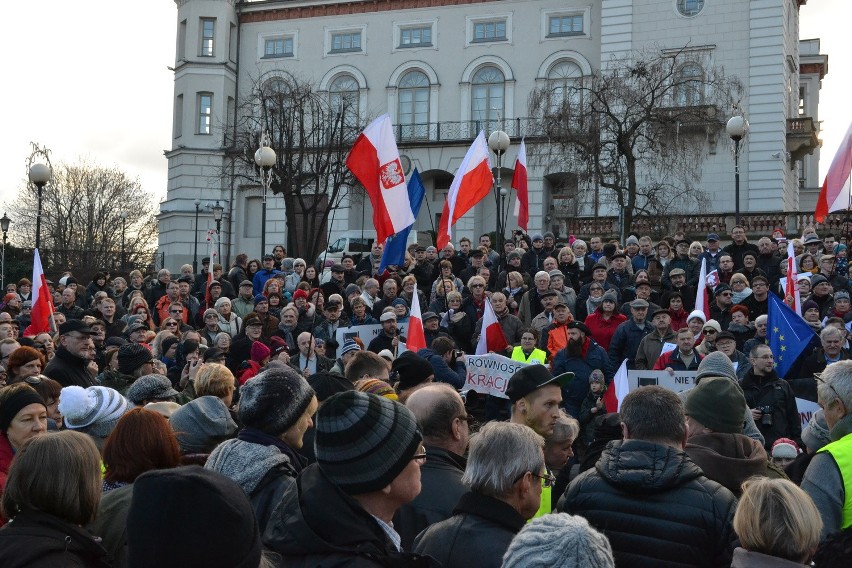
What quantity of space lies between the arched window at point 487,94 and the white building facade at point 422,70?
0.06 m

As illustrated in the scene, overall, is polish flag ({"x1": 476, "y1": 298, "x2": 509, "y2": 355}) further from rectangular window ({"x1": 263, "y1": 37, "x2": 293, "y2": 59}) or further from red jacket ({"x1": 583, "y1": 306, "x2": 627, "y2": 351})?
rectangular window ({"x1": 263, "y1": 37, "x2": 293, "y2": 59})

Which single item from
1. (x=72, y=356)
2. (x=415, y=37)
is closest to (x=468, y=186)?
(x=72, y=356)

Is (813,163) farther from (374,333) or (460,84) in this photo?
(374,333)

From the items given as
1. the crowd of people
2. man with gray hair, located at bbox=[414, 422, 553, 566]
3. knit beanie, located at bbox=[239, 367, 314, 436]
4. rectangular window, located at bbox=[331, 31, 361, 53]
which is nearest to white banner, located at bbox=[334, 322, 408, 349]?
the crowd of people

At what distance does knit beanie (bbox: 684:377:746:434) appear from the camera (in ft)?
15.8

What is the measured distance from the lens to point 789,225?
32688 mm

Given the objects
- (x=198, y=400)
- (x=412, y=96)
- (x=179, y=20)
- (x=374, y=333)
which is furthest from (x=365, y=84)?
(x=198, y=400)

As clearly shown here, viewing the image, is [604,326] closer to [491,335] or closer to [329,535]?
[491,335]

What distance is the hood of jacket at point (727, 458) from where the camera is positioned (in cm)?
462

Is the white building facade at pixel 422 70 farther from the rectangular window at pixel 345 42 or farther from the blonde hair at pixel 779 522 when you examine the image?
the blonde hair at pixel 779 522

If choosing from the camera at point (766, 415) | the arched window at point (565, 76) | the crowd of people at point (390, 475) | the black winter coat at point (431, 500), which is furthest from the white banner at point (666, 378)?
the arched window at point (565, 76)

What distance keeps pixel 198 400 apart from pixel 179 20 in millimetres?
47903

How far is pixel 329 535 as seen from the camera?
3.11 meters

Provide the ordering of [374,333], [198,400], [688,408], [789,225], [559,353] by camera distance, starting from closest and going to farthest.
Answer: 1. [688,408]
2. [198,400]
3. [559,353]
4. [374,333]
5. [789,225]
